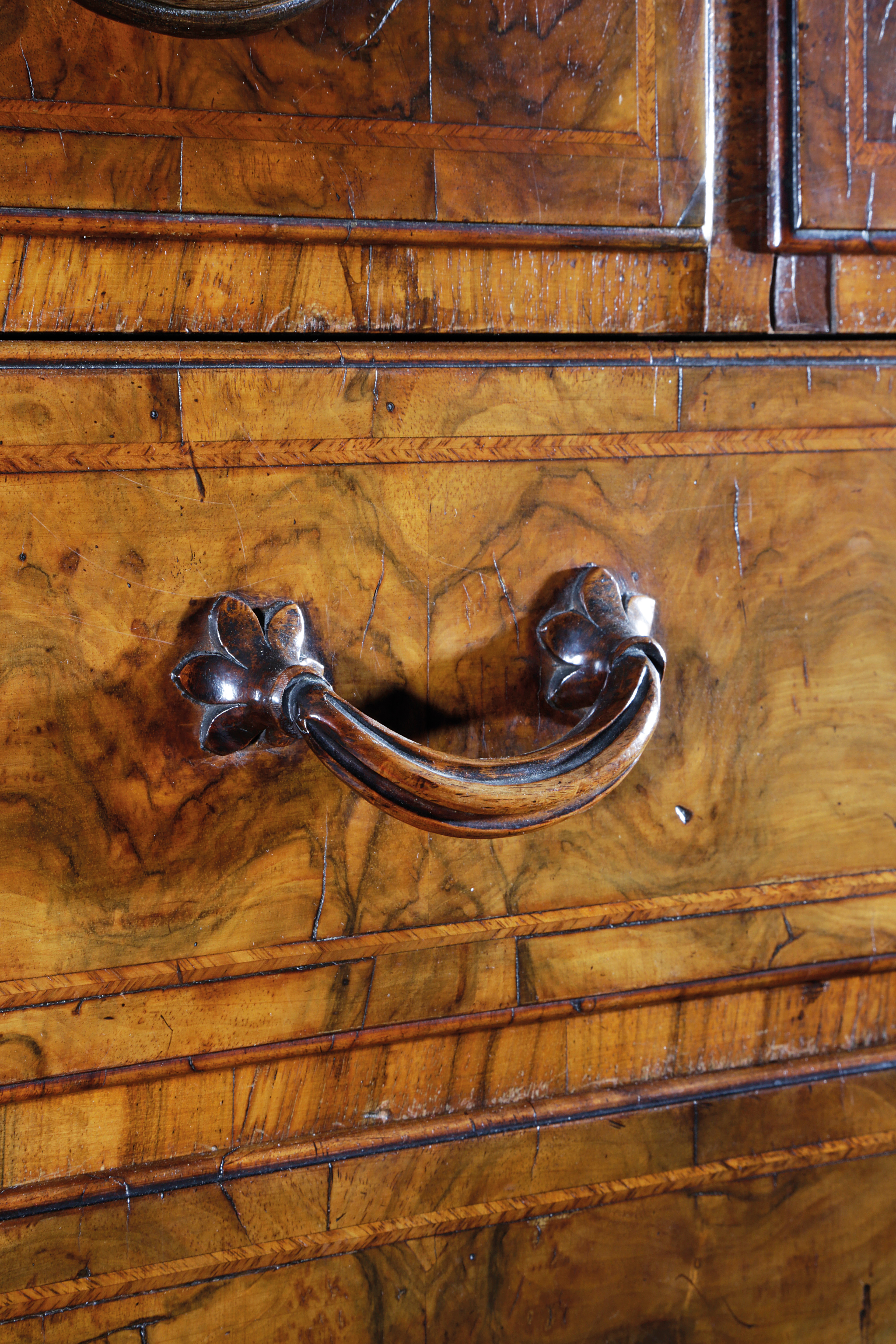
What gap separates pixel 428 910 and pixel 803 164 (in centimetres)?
27

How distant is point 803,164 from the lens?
33cm

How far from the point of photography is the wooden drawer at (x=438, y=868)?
296 millimetres

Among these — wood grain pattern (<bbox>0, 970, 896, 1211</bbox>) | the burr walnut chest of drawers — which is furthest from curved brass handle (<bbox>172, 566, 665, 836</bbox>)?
wood grain pattern (<bbox>0, 970, 896, 1211</bbox>)

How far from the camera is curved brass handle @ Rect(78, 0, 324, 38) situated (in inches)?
10.0

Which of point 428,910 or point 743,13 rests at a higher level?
point 743,13

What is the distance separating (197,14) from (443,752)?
0.21 m

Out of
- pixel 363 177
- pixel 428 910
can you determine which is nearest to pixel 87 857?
pixel 428 910

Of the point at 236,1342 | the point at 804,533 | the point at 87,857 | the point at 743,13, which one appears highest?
the point at 743,13

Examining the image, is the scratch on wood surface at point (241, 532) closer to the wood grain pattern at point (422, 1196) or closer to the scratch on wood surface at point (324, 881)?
the scratch on wood surface at point (324, 881)

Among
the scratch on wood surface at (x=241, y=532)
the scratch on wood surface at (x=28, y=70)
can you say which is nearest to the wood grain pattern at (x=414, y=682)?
the scratch on wood surface at (x=241, y=532)

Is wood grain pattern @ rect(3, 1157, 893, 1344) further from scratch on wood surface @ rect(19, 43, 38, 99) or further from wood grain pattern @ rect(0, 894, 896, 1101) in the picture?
scratch on wood surface @ rect(19, 43, 38, 99)

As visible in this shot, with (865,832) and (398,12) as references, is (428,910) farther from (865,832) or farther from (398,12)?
(398,12)

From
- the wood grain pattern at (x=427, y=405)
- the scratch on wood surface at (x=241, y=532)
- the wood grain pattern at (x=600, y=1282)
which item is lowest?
the wood grain pattern at (x=600, y=1282)

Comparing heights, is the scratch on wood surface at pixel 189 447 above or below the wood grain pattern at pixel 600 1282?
above
